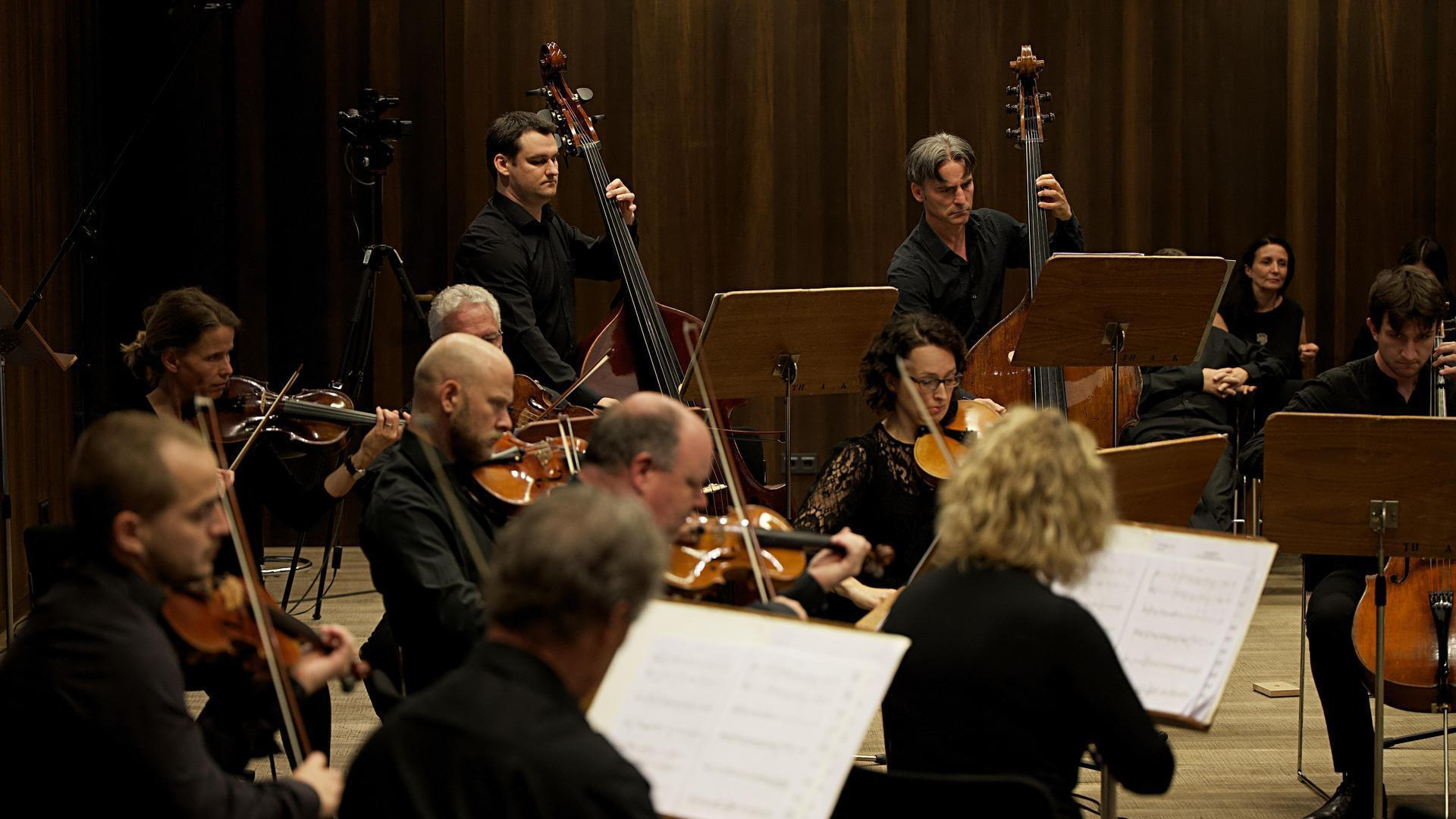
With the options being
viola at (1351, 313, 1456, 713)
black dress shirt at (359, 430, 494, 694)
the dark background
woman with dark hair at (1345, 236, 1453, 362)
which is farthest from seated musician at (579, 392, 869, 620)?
woman with dark hair at (1345, 236, 1453, 362)

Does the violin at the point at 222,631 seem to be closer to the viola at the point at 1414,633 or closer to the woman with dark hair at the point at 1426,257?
the viola at the point at 1414,633

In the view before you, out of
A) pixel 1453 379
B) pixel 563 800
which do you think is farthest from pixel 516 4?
pixel 563 800

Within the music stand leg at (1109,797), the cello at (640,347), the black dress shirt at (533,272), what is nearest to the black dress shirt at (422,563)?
the music stand leg at (1109,797)

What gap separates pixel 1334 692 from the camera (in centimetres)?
321

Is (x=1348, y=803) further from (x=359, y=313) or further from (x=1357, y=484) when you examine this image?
(x=359, y=313)

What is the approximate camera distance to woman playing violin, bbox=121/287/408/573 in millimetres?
3279

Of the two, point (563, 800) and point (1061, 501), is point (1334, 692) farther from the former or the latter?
point (563, 800)

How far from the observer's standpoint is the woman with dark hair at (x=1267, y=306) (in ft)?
18.5

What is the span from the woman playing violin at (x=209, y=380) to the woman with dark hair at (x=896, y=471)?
1022mm

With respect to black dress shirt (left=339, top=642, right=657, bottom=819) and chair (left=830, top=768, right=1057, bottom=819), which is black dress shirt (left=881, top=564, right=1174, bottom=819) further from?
black dress shirt (left=339, top=642, right=657, bottom=819)

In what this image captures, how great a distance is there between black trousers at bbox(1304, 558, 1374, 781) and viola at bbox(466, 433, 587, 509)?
1631 millimetres

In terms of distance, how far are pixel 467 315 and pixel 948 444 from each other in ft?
4.26

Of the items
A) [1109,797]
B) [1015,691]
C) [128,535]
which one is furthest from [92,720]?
[1109,797]

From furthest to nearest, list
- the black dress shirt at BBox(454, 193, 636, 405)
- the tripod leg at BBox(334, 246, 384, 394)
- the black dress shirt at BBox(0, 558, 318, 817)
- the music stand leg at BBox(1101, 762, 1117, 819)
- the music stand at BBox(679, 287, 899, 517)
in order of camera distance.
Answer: the tripod leg at BBox(334, 246, 384, 394), the black dress shirt at BBox(454, 193, 636, 405), the music stand at BBox(679, 287, 899, 517), the music stand leg at BBox(1101, 762, 1117, 819), the black dress shirt at BBox(0, 558, 318, 817)
